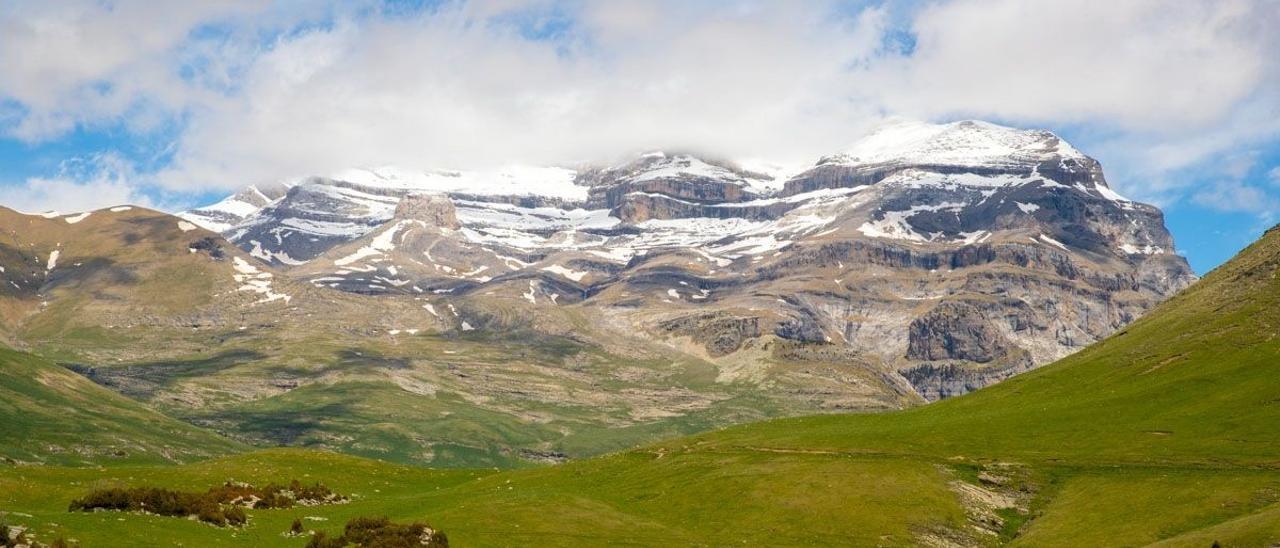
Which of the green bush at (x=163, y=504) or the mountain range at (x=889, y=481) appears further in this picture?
the mountain range at (x=889, y=481)

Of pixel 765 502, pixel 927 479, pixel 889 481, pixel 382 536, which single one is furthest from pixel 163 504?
pixel 927 479

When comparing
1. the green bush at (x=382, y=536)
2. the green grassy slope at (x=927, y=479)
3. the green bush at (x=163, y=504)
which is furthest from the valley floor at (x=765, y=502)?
the green bush at (x=382, y=536)

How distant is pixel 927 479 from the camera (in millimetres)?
88625

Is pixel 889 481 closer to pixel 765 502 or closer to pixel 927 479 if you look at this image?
pixel 927 479

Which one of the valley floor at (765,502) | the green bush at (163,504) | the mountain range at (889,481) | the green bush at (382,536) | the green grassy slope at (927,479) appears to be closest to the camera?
the green bush at (382,536)

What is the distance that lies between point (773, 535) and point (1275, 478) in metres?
36.0

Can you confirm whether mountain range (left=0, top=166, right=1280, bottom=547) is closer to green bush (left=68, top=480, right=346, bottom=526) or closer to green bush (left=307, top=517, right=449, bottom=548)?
green bush (left=68, top=480, right=346, bottom=526)

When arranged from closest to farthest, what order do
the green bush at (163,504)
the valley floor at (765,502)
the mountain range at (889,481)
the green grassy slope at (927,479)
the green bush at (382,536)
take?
the green bush at (382,536) → the green bush at (163,504) → the valley floor at (765,502) → the mountain range at (889,481) → the green grassy slope at (927,479)

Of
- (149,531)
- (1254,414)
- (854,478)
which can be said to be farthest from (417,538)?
(1254,414)

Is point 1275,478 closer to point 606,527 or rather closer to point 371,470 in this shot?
point 606,527

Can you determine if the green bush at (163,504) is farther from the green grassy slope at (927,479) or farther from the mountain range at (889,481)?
the green grassy slope at (927,479)

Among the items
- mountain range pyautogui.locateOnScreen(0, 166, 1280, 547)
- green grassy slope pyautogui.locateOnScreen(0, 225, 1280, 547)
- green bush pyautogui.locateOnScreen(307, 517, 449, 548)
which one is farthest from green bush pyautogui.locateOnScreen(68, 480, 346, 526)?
green bush pyautogui.locateOnScreen(307, 517, 449, 548)

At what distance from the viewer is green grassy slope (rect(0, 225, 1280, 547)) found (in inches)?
2879

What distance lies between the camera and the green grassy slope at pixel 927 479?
73.1 m
